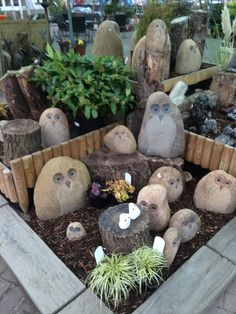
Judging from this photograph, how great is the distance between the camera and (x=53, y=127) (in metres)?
2.90

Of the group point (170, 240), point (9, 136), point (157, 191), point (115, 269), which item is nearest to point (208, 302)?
point (170, 240)

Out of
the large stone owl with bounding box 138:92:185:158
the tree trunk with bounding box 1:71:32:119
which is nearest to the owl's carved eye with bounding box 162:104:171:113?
the large stone owl with bounding box 138:92:185:158

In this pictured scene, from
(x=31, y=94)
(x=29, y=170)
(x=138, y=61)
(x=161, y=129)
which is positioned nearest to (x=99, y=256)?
(x=29, y=170)

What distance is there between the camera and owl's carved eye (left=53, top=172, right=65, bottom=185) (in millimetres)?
2553

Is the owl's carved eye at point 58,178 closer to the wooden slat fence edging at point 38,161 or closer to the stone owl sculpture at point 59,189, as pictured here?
the stone owl sculpture at point 59,189

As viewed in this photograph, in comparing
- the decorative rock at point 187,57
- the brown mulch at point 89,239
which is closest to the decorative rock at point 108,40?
the decorative rock at point 187,57

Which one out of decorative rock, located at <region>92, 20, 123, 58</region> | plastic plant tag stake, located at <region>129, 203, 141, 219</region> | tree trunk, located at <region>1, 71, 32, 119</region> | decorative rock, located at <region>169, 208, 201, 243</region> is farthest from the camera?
decorative rock, located at <region>92, 20, 123, 58</region>

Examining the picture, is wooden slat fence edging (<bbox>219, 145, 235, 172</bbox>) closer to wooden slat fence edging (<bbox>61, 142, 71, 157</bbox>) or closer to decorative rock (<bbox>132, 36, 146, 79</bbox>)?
decorative rock (<bbox>132, 36, 146, 79</bbox>)

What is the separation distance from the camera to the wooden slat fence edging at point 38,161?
266cm

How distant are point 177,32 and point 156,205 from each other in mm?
2441

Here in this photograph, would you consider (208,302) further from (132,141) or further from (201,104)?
(201,104)

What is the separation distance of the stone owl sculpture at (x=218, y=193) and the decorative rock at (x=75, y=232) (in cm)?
103

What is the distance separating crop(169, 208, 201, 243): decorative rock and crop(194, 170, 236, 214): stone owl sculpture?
308mm

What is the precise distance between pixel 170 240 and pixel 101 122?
62.2 inches
